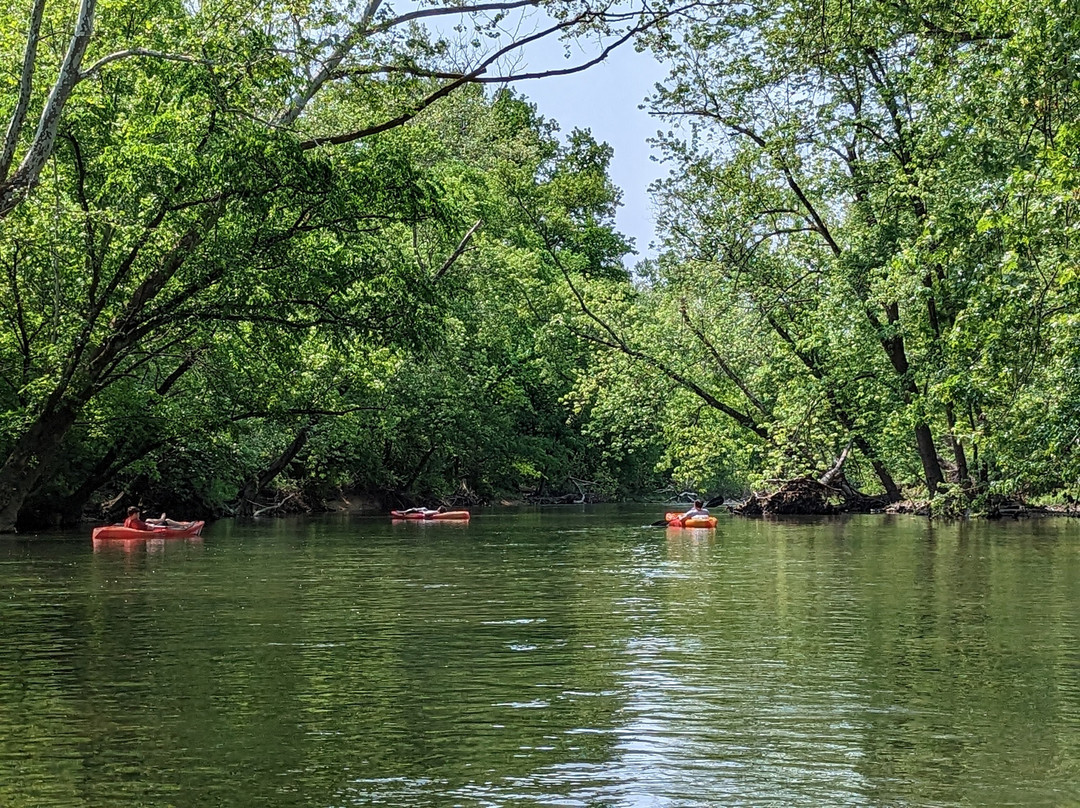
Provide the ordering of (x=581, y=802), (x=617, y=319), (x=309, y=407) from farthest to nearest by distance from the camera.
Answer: (x=617, y=319) < (x=309, y=407) < (x=581, y=802)

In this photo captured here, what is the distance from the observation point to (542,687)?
9.38m

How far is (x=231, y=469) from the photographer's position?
3628cm

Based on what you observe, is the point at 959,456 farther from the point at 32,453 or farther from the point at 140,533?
the point at 32,453

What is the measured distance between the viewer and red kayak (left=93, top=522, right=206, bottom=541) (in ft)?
93.0

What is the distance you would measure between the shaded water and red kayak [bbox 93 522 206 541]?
29.5ft

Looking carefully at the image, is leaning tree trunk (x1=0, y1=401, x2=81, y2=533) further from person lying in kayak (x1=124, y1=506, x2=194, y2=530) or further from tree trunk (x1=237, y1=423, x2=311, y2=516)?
tree trunk (x1=237, y1=423, x2=311, y2=516)

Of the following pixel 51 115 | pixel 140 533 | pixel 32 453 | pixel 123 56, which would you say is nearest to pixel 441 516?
pixel 140 533

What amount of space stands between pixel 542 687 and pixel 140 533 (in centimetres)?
2156

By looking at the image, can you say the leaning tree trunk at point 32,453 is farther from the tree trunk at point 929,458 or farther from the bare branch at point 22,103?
the tree trunk at point 929,458

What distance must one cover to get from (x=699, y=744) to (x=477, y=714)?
61.8 inches

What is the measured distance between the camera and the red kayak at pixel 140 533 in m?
28.3

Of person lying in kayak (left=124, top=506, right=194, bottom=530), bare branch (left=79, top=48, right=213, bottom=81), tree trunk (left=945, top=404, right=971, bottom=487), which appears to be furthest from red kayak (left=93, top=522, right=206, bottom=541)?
tree trunk (left=945, top=404, right=971, bottom=487)

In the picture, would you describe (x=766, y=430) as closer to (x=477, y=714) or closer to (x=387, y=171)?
(x=387, y=171)

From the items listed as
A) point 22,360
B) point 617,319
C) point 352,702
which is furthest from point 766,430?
point 352,702
